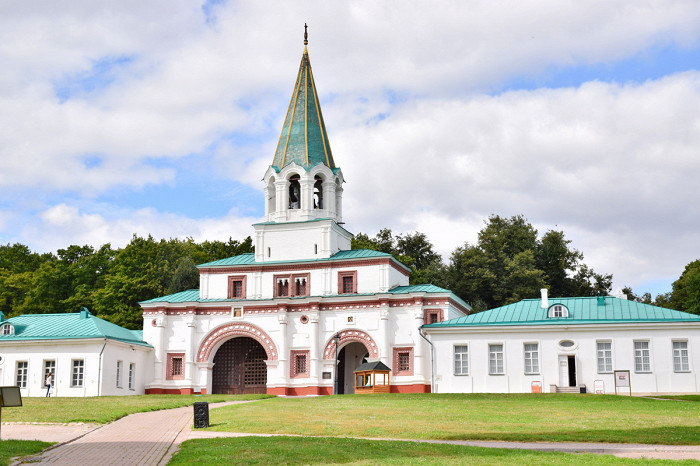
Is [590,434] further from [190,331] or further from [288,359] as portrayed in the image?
[190,331]

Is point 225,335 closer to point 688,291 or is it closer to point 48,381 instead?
point 48,381

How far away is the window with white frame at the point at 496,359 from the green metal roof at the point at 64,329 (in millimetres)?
21318

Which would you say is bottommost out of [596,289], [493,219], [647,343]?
[647,343]

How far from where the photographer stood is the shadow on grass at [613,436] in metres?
18.0

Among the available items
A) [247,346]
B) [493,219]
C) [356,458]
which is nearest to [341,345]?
[247,346]

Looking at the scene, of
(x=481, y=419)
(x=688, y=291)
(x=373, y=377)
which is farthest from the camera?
(x=688, y=291)

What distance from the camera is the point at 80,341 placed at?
4603 cm

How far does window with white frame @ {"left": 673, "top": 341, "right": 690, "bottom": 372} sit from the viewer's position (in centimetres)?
4072

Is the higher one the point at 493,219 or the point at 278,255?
the point at 493,219

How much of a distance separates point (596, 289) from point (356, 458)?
5991 centimetres

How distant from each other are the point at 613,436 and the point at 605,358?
24.0 m

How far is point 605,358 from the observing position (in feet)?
137

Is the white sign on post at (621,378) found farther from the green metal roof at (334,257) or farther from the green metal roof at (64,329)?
the green metal roof at (64,329)

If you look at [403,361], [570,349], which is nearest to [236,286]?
[403,361]
